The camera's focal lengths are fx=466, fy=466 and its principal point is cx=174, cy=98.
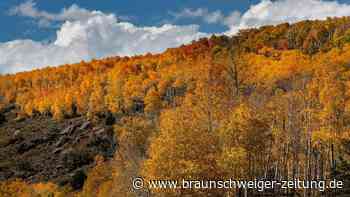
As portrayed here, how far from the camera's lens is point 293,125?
4997cm

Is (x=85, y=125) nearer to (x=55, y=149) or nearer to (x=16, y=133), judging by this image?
(x=55, y=149)

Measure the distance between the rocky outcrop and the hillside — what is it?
15.0 inches

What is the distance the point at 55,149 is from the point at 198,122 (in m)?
85.4

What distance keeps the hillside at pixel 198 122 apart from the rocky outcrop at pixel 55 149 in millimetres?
382

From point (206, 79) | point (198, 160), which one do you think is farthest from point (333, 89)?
point (206, 79)

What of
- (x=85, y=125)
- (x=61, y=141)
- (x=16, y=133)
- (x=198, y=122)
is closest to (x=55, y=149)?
(x=61, y=141)

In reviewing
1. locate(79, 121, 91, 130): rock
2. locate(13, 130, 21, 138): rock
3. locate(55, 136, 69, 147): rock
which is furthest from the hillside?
locate(13, 130, 21, 138): rock

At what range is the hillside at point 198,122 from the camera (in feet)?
130

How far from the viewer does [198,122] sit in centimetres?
4622

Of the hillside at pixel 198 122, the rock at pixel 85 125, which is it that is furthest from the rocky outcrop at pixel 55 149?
the hillside at pixel 198 122

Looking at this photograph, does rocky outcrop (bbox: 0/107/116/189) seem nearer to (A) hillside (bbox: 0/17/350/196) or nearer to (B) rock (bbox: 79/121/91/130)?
(B) rock (bbox: 79/121/91/130)

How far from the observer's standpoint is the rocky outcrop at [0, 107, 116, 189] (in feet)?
353

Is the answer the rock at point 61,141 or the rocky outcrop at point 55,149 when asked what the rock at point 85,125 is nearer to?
the rocky outcrop at point 55,149

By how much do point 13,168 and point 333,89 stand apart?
8613 centimetres
